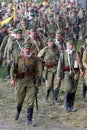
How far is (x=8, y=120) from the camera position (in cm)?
1111

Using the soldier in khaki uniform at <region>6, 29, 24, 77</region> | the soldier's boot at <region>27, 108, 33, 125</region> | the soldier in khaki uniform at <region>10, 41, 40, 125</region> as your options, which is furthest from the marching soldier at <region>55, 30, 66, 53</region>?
the soldier's boot at <region>27, 108, 33, 125</region>

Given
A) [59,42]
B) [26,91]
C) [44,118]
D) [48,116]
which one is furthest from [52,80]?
[26,91]

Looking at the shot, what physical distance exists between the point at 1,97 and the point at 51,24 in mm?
10028

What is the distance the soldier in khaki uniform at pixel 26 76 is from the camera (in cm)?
1053

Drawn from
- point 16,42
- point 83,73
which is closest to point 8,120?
point 83,73

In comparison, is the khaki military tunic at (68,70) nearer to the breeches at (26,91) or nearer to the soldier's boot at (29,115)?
the breeches at (26,91)

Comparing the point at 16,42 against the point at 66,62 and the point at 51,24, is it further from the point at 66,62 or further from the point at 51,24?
the point at 51,24

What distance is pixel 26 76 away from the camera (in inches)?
420

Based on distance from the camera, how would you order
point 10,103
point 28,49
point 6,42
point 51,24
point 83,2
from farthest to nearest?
point 83,2 → point 51,24 → point 6,42 → point 10,103 → point 28,49

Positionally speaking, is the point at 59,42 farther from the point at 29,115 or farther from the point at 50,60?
the point at 29,115

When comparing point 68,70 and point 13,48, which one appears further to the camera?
point 13,48

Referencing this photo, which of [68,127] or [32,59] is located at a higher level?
[32,59]

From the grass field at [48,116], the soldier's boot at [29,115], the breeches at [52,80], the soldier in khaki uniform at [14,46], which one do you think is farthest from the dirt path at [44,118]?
the soldier in khaki uniform at [14,46]

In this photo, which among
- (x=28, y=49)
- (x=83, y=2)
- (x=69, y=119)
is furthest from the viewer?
(x=83, y=2)
